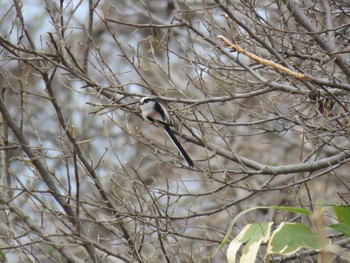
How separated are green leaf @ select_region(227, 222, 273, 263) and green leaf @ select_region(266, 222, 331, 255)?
0.06 meters

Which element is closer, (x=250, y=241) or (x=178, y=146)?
(x=250, y=241)

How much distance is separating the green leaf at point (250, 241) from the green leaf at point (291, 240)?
0.06 meters

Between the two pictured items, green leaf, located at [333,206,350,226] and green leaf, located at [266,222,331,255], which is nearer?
green leaf, located at [266,222,331,255]

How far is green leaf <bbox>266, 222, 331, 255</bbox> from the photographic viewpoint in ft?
12.5

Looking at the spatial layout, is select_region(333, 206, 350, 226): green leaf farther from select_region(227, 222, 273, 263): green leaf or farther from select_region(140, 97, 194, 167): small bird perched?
select_region(140, 97, 194, 167): small bird perched

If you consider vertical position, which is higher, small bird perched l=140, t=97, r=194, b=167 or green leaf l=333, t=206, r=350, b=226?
small bird perched l=140, t=97, r=194, b=167

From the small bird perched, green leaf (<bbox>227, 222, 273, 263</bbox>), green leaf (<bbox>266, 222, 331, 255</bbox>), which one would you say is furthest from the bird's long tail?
green leaf (<bbox>266, 222, 331, 255</bbox>)

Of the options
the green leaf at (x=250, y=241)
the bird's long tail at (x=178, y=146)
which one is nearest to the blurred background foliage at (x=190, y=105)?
the bird's long tail at (x=178, y=146)

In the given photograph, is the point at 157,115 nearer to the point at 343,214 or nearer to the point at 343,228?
the point at 343,214

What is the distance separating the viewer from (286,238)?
389 cm

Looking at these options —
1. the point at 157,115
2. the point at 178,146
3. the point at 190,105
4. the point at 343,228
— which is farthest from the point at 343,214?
the point at 157,115

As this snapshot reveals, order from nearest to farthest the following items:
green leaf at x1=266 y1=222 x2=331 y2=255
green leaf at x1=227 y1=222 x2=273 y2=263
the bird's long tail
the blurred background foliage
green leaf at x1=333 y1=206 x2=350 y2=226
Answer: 1. green leaf at x1=266 y1=222 x2=331 y2=255
2. green leaf at x1=227 y1=222 x2=273 y2=263
3. green leaf at x1=333 y1=206 x2=350 y2=226
4. the blurred background foliage
5. the bird's long tail

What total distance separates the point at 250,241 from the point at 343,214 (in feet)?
1.90

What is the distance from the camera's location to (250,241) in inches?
158
